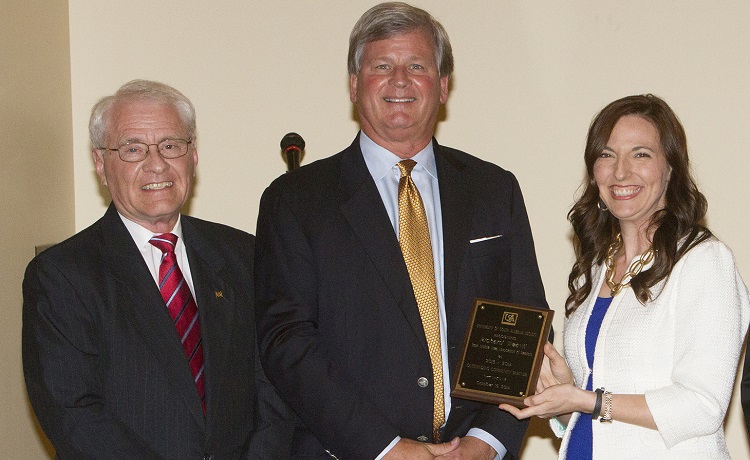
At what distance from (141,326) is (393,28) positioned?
1343 millimetres

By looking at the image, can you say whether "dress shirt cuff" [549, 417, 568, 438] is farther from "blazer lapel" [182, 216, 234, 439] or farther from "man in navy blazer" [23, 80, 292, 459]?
"blazer lapel" [182, 216, 234, 439]

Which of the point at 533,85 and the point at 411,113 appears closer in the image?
the point at 411,113

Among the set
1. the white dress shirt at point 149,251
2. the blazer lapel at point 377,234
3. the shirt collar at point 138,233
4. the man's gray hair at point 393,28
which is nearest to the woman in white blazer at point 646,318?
the blazer lapel at point 377,234

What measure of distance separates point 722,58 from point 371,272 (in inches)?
104

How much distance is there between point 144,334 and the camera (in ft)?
10.2

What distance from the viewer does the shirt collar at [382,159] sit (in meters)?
3.39

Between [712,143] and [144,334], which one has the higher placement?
[712,143]

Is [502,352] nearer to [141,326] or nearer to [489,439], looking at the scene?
[489,439]

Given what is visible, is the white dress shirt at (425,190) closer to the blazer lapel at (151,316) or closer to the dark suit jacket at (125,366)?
the dark suit jacket at (125,366)

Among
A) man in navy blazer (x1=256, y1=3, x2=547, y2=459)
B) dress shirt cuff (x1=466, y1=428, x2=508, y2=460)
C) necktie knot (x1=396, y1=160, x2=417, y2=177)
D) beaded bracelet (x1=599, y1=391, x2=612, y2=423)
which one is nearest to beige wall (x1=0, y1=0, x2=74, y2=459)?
man in navy blazer (x1=256, y1=3, x2=547, y2=459)

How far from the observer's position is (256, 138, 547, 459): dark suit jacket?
3.08m

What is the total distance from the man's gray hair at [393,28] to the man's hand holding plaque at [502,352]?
0.97 meters

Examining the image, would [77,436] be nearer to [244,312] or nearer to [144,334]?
[144,334]

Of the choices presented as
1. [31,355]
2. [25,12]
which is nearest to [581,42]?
[25,12]
